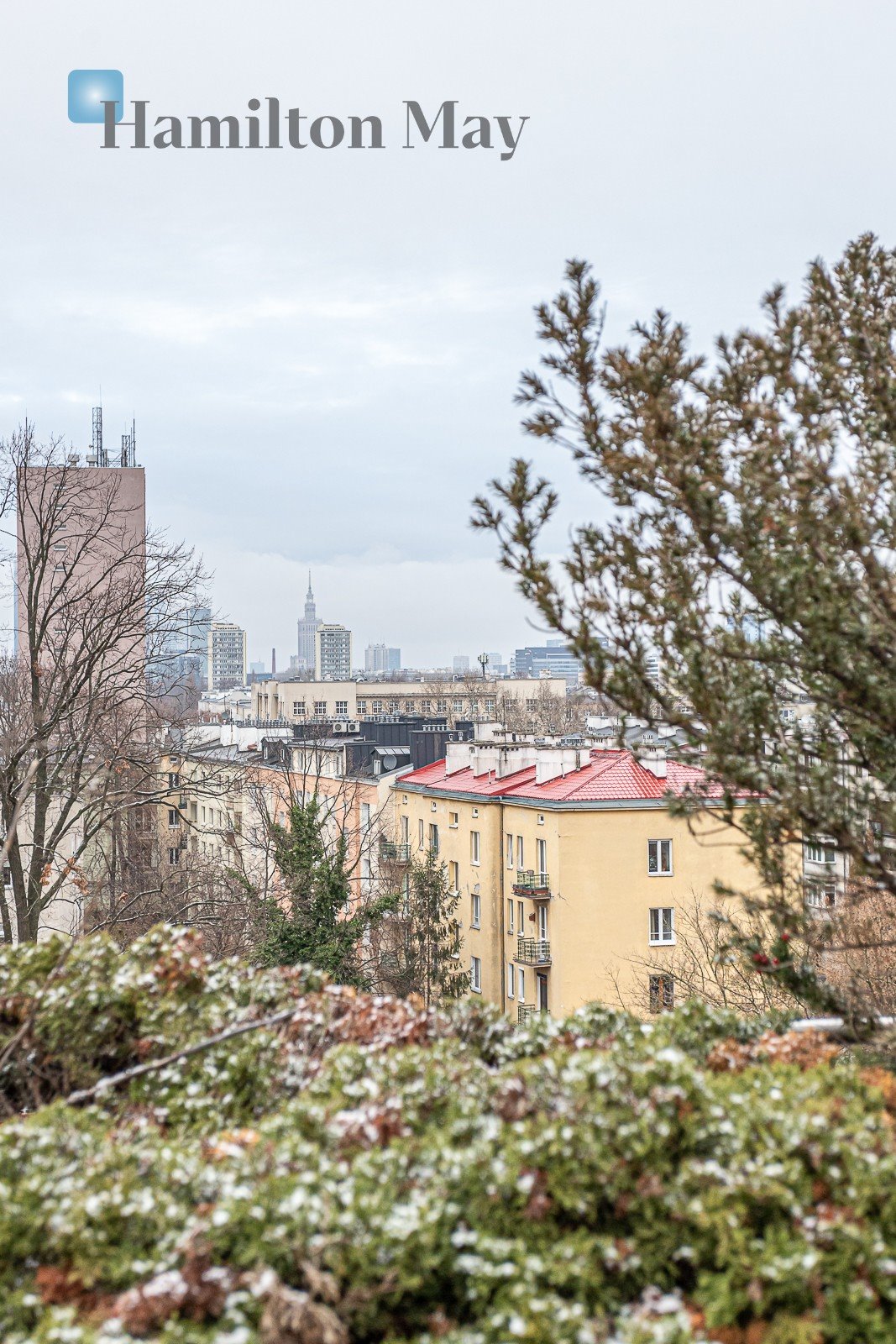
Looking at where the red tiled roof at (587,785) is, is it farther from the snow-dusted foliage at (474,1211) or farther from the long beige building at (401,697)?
the long beige building at (401,697)

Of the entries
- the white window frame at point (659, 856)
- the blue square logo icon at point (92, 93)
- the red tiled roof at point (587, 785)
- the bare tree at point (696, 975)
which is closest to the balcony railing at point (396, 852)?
the red tiled roof at point (587, 785)

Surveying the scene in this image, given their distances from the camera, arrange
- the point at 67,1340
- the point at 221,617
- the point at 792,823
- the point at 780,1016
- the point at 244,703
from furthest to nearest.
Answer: the point at 244,703 < the point at 221,617 < the point at 780,1016 < the point at 792,823 < the point at 67,1340

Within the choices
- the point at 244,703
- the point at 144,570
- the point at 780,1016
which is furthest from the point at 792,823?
the point at 244,703

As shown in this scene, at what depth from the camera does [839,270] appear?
4.59 meters

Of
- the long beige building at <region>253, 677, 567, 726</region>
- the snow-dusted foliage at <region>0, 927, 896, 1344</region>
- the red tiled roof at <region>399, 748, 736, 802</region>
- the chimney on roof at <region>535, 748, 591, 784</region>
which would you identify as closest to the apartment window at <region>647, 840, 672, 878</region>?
the red tiled roof at <region>399, 748, 736, 802</region>

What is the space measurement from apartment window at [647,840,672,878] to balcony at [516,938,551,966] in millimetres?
2702

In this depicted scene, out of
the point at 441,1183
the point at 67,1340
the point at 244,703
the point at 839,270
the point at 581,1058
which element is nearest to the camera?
the point at 67,1340

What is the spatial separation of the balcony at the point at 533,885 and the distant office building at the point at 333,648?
150m

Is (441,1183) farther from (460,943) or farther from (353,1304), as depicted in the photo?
(460,943)

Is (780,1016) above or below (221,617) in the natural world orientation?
below

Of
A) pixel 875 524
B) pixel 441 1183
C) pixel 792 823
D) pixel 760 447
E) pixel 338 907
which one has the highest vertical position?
pixel 760 447

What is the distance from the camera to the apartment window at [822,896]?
387 centimetres

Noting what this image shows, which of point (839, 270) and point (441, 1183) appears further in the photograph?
point (839, 270)

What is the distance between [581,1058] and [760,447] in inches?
80.4
